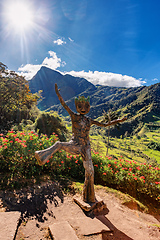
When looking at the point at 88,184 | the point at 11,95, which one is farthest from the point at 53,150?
the point at 11,95

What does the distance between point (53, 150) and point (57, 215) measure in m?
2.04

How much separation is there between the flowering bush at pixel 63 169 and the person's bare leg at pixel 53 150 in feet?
8.29

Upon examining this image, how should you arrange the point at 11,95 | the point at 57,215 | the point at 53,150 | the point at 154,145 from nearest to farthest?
the point at 53,150
the point at 57,215
the point at 11,95
the point at 154,145

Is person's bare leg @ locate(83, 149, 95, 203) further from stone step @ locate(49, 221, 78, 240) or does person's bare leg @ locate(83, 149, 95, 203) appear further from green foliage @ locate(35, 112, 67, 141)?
green foliage @ locate(35, 112, 67, 141)

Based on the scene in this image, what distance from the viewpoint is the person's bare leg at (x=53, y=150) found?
2.42m

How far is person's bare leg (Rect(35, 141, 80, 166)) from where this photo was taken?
2.42 m

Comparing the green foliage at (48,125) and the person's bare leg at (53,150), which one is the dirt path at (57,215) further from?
the green foliage at (48,125)

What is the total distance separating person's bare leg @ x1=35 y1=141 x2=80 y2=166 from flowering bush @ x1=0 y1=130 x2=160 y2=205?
2.53m

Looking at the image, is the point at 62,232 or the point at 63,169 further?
the point at 63,169

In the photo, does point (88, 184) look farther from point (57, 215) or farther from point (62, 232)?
point (62, 232)

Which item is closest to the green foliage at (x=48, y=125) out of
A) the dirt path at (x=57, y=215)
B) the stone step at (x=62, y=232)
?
the dirt path at (x=57, y=215)

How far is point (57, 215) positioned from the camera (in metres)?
3.46

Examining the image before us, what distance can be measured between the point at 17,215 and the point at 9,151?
9.37ft

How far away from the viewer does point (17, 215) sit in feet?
9.36
